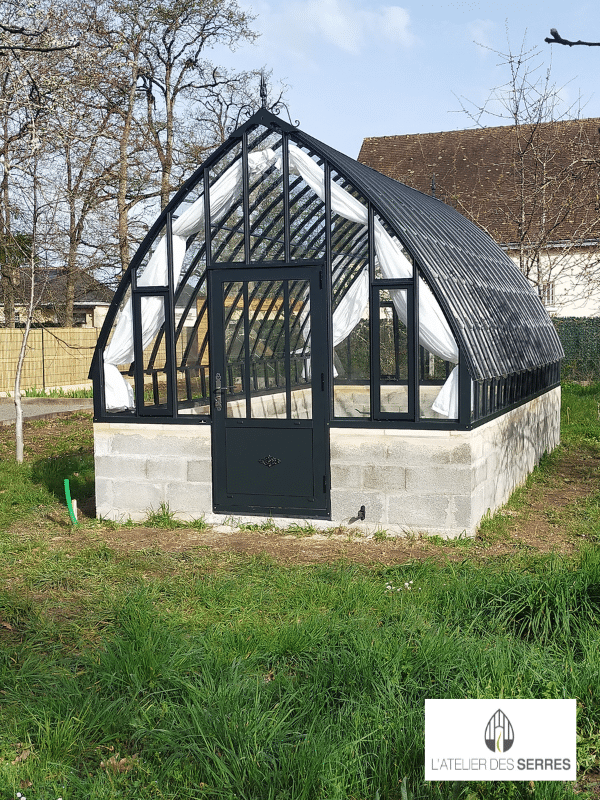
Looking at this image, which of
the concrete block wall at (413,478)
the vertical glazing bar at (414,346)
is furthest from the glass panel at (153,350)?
the vertical glazing bar at (414,346)

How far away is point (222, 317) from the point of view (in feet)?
29.7

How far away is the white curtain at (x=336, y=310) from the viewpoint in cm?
833

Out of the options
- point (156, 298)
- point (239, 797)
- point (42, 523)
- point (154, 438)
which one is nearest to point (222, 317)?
point (156, 298)

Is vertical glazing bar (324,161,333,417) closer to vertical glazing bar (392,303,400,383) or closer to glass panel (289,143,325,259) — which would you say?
glass panel (289,143,325,259)

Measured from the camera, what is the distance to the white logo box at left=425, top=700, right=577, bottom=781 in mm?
3160

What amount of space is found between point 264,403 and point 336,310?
4.19ft

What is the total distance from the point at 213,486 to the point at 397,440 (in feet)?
6.72

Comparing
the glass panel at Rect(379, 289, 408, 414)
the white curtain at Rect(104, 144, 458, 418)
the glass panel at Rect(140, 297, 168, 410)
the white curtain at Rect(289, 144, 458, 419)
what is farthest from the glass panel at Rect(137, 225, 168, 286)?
the glass panel at Rect(379, 289, 408, 414)

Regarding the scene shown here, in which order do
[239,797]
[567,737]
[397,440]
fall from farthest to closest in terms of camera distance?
[397,440], [239,797], [567,737]

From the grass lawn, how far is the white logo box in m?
0.29

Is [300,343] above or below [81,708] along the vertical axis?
above

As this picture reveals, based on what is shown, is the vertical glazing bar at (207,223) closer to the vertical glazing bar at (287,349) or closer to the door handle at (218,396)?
the vertical glazing bar at (287,349)

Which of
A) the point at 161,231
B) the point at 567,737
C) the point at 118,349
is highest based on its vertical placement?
the point at 161,231

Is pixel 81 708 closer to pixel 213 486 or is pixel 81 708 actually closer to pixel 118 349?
pixel 213 486
